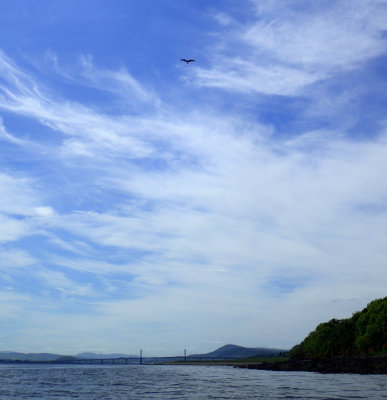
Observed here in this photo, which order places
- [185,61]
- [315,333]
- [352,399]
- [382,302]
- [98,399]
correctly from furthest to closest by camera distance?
[315,333]
[382,302]
[185,61]
[98,399]
[352,399]

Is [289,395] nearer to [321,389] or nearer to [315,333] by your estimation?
[321,389]

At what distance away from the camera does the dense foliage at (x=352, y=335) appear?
123 m

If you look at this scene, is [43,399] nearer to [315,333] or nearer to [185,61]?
[185,61]

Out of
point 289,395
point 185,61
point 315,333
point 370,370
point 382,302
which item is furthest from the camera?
point 315,333

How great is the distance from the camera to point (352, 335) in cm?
14362

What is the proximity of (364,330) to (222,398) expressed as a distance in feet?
305

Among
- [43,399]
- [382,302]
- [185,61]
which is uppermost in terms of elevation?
[185,61]

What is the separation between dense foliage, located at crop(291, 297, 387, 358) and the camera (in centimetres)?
12338

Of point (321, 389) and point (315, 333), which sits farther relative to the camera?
point (315, 333)

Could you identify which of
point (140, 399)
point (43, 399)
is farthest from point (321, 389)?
point (43, 399)

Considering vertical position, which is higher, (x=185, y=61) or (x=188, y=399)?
(x=185, y=61)

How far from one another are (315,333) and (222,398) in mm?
120758

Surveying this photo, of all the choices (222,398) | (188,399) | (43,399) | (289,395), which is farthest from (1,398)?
(289,395)

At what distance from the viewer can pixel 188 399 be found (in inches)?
2094
